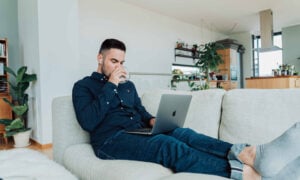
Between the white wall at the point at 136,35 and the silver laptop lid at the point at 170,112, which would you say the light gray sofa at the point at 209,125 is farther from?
the white wall at the point at 136,35

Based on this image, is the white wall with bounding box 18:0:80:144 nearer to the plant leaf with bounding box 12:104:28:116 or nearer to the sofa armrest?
the plant leaf with bounding box 12:104:28:116

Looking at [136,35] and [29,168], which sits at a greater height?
[136,35]

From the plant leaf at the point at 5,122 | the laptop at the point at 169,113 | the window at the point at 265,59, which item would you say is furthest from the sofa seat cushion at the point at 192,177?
the window at the point at 265,59

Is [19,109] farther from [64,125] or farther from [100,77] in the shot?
[100,77]

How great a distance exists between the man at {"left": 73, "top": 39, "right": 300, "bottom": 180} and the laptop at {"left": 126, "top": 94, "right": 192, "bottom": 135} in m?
0.05

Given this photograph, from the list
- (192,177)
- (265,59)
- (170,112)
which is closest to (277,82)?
(265,59)

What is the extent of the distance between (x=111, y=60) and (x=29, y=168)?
2.59 ft

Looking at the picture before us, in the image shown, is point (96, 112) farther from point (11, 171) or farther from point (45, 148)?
point (45, 148)

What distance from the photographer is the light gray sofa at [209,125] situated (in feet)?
3.59

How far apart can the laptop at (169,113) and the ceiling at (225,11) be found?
4.20 meters

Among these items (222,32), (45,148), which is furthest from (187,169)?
(222,32)

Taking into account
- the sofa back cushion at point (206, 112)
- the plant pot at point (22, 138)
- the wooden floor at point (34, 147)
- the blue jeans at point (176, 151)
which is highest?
the sofa back cushion at point (206, 112)

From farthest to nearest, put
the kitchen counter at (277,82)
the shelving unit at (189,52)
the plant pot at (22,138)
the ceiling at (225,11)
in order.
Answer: the shelving unit at (189,52), the ceiling at (225,11), the kitchen counter at (277,82), the plant pot at (22,138)

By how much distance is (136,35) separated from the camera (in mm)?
5277
